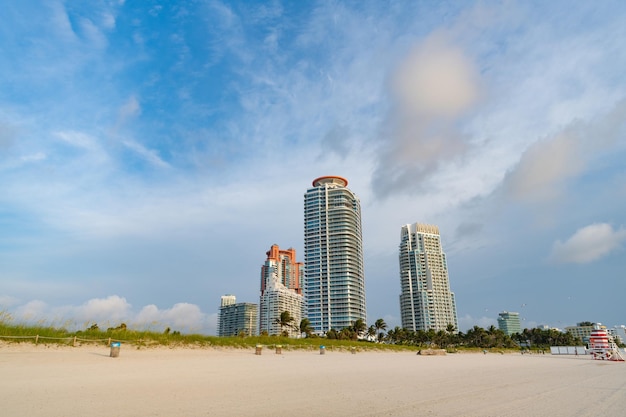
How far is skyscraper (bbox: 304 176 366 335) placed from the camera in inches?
7303

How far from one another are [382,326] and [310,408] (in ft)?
426

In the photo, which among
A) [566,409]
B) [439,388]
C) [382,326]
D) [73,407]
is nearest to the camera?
[73,407]

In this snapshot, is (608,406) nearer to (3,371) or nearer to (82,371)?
(82,371)

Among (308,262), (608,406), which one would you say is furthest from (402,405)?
(308,262)

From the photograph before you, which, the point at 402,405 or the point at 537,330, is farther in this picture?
the point at 537,330

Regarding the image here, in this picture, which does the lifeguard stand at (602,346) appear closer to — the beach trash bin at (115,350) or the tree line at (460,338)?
the beach trash bin at (115,350)

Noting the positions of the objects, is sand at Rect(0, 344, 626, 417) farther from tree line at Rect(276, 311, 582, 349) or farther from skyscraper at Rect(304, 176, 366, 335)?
skyscraper at Rect(304, 176, 366, 335)

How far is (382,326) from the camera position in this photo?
429 feet

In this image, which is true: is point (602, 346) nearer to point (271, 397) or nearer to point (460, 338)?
point (271, 397)

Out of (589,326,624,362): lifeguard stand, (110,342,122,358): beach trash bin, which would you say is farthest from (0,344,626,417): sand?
(589,326,624,362): lifeguard stand

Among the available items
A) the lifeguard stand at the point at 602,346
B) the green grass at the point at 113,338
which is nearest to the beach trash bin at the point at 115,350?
the green grass at the point at 113,338

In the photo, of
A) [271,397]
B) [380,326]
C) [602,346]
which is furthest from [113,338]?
[380,326]

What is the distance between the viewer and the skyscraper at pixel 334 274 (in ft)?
609

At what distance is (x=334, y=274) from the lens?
189500mm
